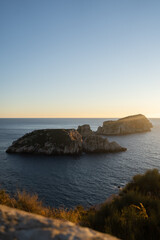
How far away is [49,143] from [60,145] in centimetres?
533

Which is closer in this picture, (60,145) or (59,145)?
(60,145)

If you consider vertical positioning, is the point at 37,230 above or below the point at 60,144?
above

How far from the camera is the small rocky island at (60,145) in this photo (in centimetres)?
6731

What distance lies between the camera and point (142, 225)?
217 inches

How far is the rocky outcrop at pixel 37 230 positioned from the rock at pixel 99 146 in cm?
6980

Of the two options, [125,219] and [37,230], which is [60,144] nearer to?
[125,219]

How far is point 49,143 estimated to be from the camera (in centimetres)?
7038

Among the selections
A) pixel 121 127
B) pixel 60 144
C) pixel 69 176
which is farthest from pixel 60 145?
pixel 121 127

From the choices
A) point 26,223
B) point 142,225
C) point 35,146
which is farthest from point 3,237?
point 35,146

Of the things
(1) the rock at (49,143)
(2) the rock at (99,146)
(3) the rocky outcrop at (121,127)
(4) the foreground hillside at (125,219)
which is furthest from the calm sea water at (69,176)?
(3) the rocky outcrop at (121,127)

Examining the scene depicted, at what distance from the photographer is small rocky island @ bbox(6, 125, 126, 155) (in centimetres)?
6731

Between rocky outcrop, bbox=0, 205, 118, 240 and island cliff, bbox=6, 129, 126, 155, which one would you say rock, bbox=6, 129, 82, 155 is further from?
rocky outcrop, bbox=0, 205, 118, 240

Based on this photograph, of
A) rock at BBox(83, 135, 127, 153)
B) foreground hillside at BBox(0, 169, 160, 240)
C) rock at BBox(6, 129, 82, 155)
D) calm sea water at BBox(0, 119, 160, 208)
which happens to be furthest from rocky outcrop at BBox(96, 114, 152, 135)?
foreground hillside at BBox(0, 169, 160, 240)

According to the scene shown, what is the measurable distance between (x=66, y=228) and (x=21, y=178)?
4276 cm
